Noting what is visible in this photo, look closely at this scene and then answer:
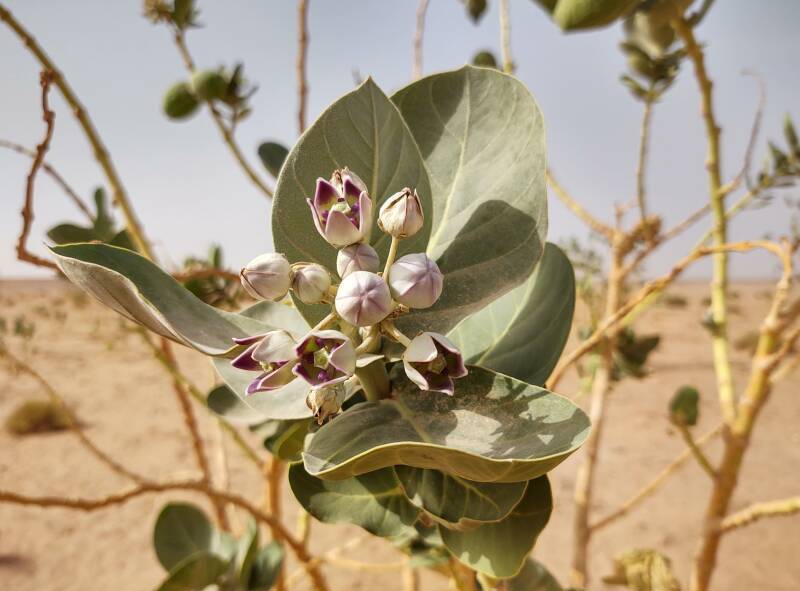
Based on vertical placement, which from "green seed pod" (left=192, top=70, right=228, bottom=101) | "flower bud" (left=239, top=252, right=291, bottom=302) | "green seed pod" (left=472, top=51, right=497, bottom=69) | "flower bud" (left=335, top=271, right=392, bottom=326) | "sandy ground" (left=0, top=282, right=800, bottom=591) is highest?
"green seed pod" (left=192, top=70, right=228, bottom=101)

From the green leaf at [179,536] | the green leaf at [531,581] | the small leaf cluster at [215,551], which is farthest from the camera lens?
the green leaf at [179,536]

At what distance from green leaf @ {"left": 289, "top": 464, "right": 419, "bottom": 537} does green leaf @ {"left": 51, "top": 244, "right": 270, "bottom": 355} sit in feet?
0.66

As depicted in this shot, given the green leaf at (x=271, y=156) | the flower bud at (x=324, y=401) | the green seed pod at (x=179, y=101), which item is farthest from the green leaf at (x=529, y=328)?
the green seed pod at (x=179, y=101)

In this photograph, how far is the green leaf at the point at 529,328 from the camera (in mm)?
681

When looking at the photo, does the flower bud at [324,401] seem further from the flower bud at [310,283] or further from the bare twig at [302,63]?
the bare twig at [302,63]

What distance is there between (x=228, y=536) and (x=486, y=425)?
3.18 feet

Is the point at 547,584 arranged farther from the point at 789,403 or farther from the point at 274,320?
the point at 789,403

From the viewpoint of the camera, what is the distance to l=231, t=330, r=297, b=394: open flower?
0.51 m

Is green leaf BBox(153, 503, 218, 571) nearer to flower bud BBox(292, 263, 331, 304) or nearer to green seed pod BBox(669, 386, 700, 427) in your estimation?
flower bud BBox(292, 263, 331, 304)

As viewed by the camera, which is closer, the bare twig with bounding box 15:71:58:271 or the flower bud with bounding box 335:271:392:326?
the flower bud with bounding box 335:271:392:326

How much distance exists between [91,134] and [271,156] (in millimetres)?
364

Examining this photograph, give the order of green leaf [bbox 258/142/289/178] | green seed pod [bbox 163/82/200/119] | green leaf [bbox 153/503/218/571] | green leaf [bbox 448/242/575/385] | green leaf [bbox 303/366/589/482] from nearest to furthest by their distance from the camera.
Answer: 1. green leaf [bbox 303/366/589/482]
2. green leaf [bbox 448/242/575/385]
3. green leaf [bbox 258/142/289/178]
4. green leaf [bbox 153/503/218/571]
5. green seed pod [bbox 163/82/200/119]

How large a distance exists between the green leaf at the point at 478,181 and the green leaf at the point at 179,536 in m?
0.92

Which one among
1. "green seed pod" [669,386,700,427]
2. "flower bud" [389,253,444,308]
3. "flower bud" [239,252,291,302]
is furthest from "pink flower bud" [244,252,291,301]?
"green seed pod" [669,386,700,427]
